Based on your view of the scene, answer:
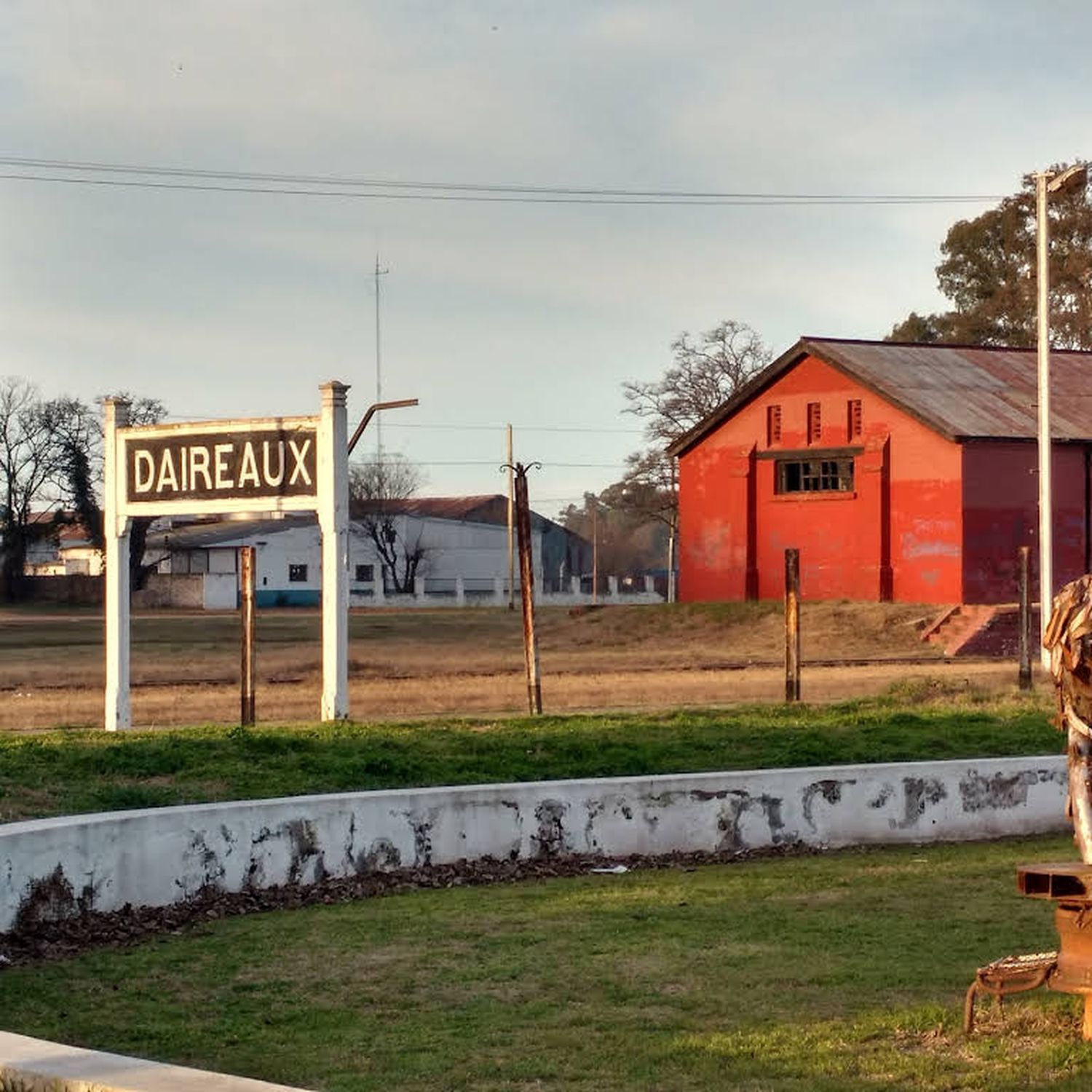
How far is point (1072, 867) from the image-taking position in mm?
6602

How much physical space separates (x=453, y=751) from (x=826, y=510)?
31.5 m

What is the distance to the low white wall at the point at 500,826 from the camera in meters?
9.43

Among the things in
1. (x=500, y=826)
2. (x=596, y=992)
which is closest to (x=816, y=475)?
(x=500, y=826)

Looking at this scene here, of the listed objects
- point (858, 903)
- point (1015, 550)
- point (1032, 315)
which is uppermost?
point (1032, 315)

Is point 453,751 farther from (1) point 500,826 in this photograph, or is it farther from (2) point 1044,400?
(2) point 1044,400

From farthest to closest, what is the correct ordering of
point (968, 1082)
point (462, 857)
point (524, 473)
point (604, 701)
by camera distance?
1. point (604, 701)
2. point (524, 473)
3. point (462, 857)
4. point (968, 1082)

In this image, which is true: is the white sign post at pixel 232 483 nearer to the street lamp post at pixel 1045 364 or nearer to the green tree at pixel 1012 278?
the street lamp post at pixel 1045 364

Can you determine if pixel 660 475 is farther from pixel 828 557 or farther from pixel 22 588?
pixel 828 557

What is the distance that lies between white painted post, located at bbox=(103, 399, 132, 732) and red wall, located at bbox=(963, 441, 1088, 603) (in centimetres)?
2664

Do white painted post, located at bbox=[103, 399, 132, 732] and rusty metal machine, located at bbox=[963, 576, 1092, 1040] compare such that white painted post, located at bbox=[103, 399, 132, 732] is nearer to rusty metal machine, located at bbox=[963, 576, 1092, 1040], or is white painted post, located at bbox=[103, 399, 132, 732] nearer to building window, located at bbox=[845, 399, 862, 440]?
rusty metal machine, located at bbox=[963, 576, 1092, 1040]

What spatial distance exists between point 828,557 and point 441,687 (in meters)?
18.1

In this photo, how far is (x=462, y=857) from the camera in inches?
440

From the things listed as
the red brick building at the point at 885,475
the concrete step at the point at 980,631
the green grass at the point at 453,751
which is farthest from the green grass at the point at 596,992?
the red brick building at the point at 885,475

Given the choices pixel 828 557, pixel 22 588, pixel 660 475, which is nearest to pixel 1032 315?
pixel 660 475
